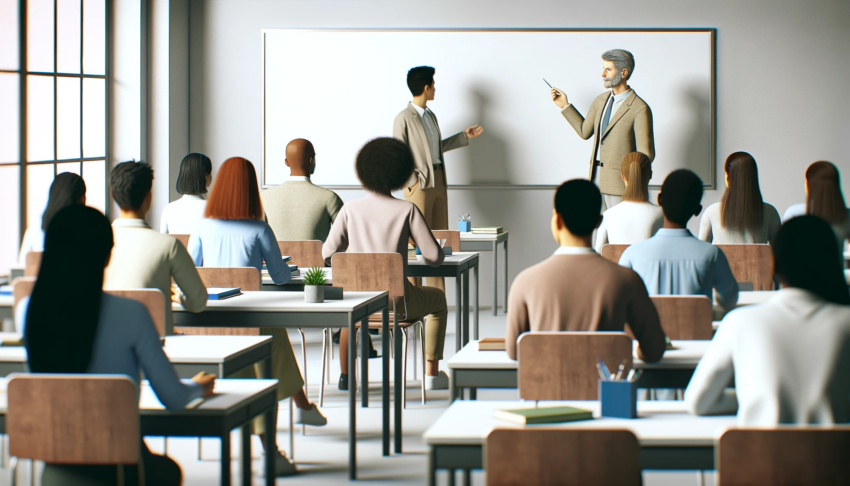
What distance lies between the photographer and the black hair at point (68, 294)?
201 centimetres

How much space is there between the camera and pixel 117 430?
1.95m

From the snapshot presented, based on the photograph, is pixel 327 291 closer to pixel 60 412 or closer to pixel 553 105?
pixel 60 412

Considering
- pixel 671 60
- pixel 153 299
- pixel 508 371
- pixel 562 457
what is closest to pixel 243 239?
pixel 153 299

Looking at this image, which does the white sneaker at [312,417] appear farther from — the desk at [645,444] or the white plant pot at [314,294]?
the desk at [645,444]

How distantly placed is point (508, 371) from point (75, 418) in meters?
1.15

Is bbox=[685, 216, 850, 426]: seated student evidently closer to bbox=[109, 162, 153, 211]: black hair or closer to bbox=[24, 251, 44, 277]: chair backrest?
bbox=[109, 162, 153, 211]: black hair

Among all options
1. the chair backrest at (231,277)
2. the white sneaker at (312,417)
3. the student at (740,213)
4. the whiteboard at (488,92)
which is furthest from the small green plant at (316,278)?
the whiteboard at (488,92)

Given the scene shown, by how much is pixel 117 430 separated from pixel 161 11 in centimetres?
610

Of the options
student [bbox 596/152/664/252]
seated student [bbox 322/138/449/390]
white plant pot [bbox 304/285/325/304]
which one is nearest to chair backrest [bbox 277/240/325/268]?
seated student [bbox 322/138/449/390]

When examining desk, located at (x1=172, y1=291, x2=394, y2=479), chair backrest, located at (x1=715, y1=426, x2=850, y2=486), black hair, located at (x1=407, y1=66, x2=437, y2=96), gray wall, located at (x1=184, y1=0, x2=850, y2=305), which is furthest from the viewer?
gray wall, located at (x1=184, y1=0, x2=850, y2=305)

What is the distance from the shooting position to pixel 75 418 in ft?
6.38

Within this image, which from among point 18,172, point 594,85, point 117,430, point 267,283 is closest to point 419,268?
point 267,283

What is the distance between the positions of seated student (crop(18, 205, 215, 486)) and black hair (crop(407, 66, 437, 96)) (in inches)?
199

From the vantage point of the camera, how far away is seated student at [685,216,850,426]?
6.01 ft
